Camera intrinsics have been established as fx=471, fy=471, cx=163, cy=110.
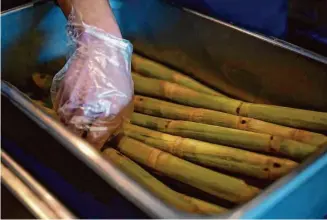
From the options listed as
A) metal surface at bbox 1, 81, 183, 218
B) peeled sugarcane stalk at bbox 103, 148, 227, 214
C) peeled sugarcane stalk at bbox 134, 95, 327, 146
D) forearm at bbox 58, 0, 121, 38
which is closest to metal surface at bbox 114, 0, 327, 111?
peeled sugarcane stalk at bbox 134, 95, 327, 146

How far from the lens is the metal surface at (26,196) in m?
0.61

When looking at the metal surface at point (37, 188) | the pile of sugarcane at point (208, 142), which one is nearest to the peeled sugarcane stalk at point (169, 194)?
the pile of sugarcane at point (208, 142)

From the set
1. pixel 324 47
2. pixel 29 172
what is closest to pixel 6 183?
pixel 29 172

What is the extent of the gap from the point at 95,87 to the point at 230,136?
0.26 m

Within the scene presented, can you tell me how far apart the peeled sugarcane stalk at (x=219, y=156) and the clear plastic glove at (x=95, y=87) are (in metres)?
0.08

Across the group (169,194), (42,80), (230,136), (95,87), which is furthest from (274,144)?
(42,80)

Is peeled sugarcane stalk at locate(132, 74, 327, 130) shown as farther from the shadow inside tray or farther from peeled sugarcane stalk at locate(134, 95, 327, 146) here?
the shadow inside tray

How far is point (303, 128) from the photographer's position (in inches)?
34.4

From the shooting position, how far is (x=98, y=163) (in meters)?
0.59

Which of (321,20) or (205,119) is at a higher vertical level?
(321,20)

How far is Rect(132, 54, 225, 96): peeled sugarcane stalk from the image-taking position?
1061 mm

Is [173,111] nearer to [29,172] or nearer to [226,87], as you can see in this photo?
[226,87]

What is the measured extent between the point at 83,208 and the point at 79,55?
1.20ft

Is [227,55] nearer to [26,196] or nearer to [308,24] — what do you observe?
[308,24]
